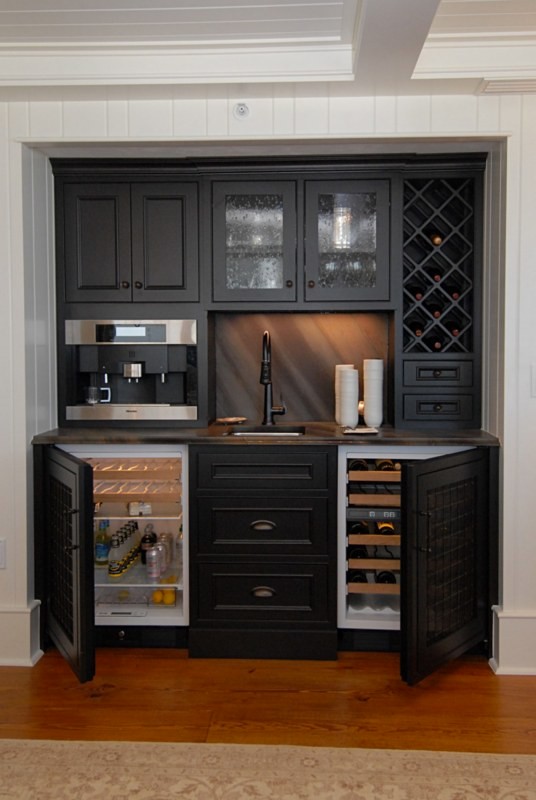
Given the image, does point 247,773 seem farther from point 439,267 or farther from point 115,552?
point 439,267

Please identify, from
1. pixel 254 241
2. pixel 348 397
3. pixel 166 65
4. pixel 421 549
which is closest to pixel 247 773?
pixel 421 549

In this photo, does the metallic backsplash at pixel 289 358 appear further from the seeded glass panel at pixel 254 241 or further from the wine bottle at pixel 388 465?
the wine bottle at pixel 388 465

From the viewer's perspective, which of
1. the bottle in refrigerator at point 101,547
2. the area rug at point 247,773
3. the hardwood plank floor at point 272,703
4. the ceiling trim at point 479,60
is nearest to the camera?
the area rug at point 247,773

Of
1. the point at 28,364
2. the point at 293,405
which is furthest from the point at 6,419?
the point at 293,405

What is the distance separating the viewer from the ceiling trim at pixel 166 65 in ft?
9.07

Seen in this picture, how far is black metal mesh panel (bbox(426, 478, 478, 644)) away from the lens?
9.31 feet

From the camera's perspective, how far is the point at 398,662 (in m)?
3.08

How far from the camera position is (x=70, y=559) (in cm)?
283

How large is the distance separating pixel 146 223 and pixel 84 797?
7.96 ft

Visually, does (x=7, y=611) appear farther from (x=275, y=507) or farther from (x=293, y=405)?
(x=293, y=405)

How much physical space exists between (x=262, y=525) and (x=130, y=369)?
41.1 inches

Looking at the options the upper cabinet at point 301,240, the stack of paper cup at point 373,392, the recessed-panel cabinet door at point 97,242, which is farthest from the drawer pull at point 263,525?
the recessed-panel cabinet door at point 97,242

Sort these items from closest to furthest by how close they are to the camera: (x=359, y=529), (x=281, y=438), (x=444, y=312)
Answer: (x=281, y=438) < (x=359, y=529) < (x=444, y=312)

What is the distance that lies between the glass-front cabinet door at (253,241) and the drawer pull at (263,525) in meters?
1.08
